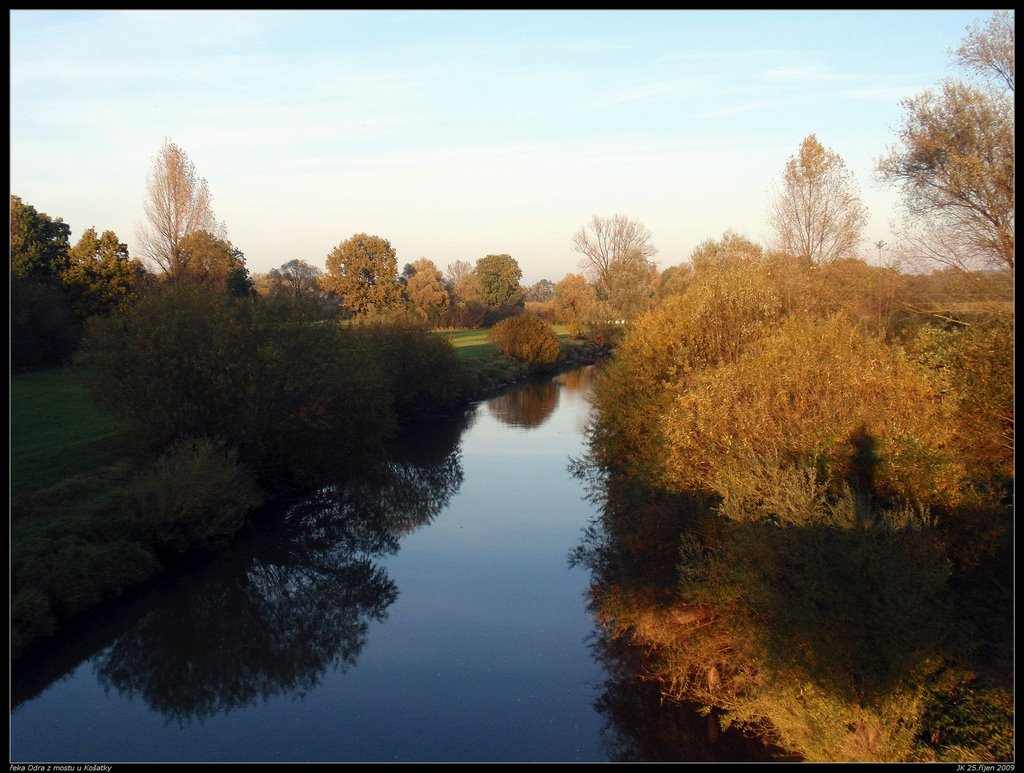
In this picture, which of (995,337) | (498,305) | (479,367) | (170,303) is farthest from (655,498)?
(498,305)

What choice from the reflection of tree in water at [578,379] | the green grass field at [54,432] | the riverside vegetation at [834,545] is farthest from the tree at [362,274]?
the riverside vegetation at [834,545]

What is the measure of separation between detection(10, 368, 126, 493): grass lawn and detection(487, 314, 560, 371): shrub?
24.0 metres

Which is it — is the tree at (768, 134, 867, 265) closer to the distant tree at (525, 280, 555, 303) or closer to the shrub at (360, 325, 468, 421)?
the shrub at (360, 325, 468, 421)

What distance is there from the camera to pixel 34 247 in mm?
30359

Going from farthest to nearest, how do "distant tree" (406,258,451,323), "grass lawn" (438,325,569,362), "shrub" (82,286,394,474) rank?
1. "distant tree" (406,258,451,323)
2. "grass lawn" (438,325,569,362)
3. "shrub" (82,286,394,474)

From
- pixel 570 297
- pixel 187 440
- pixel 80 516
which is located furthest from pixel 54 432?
pixel 570 297

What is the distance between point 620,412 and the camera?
47.7 ft

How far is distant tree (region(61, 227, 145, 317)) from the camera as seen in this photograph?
3069cm

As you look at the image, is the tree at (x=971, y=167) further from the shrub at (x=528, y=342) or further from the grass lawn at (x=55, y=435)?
the shrub at (x=528, y=342)

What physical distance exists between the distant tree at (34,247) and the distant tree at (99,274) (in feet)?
2.00

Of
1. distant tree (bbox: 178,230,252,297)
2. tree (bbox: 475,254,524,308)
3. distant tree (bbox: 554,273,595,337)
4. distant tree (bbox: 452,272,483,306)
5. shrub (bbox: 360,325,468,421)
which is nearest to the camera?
distant tree (bbox: 178,230,252,297)

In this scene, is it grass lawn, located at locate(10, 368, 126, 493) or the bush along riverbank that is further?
grass lawn, located at locate(10, 368, 126, 493)

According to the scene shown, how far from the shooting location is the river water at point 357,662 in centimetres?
831

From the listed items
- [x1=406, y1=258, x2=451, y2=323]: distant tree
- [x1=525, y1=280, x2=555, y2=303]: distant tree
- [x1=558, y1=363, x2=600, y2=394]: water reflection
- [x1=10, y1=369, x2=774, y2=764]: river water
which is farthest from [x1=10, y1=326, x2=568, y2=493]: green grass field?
[x1=525, y1=280, x2=555, y2=303]: distant tree
